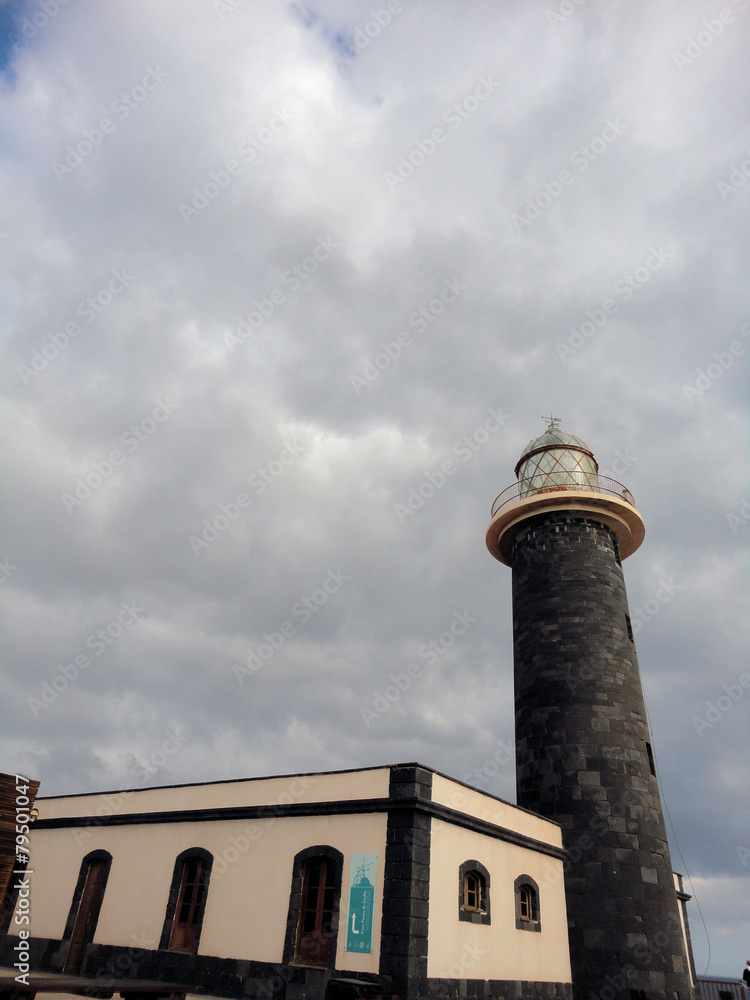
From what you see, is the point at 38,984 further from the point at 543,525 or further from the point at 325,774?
the point at 543,525

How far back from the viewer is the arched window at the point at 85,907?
14766 mm

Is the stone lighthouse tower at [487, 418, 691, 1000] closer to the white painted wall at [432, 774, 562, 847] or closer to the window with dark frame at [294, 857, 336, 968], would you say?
the white painted wall at [432, 774, 562, 847]

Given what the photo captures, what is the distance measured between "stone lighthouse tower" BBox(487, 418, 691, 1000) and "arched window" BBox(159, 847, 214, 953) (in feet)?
24.0

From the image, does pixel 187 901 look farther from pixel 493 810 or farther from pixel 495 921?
pixel 493 810

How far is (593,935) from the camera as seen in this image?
13672 mm

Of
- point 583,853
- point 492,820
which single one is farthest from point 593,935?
point 492,820

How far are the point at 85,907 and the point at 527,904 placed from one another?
9.92 m

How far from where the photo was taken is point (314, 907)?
1157 cm

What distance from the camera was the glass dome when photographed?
61.7ft

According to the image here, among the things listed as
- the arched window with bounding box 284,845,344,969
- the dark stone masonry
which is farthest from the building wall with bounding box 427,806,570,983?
the arched window with bounding box 284,845,344,969

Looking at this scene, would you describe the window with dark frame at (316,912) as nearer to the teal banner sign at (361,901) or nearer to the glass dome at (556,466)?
the teal banner sign at (361,901)

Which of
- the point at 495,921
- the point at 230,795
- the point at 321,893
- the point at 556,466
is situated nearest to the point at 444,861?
the point at 495,921

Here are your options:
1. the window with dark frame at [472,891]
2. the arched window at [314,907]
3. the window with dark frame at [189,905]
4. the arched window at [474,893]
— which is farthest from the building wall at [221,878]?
the window with dark frame at [472,891]

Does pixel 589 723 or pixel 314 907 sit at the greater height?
pixel 589 723
